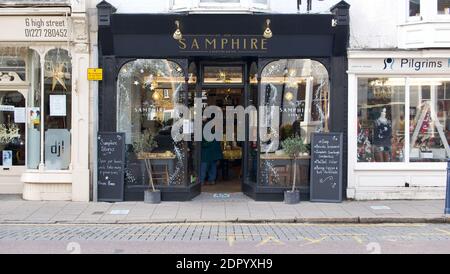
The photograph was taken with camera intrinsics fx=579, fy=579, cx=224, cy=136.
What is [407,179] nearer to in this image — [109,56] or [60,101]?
[109,56]

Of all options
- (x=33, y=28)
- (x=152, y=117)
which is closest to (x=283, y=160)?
(x=152, y=117)

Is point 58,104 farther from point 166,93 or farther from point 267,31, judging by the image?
point 267,31

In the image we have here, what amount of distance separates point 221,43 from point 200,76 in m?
1.16

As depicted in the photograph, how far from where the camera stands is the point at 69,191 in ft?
42.7

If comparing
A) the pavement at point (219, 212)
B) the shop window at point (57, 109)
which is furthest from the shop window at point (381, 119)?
the shop window at point (57, 109)

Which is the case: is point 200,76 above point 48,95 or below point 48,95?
above

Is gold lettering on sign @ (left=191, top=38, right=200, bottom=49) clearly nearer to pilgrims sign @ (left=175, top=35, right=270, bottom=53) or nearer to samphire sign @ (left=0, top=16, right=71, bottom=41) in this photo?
pilgrims sign @ (left=175, top=35, right=270, bottom=53)

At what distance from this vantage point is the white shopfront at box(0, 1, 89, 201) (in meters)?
12.8

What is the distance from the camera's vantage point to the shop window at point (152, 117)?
42.9 feet

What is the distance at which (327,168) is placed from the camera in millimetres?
12719

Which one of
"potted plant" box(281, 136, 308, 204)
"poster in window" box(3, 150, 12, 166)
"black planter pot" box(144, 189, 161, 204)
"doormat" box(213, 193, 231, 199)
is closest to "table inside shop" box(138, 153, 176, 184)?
"black planter pot" box(144, 189, 161, 204)

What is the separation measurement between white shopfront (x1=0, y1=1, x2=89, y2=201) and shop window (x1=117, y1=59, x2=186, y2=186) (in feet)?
3.01

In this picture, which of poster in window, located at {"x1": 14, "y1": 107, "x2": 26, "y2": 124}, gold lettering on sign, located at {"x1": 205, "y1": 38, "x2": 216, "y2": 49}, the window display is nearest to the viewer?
gold lettering on sign, located at {"x1": 205, "y1": 38, "x2": 216, "y2": 49}

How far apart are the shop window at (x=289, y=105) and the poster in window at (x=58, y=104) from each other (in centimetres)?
448
